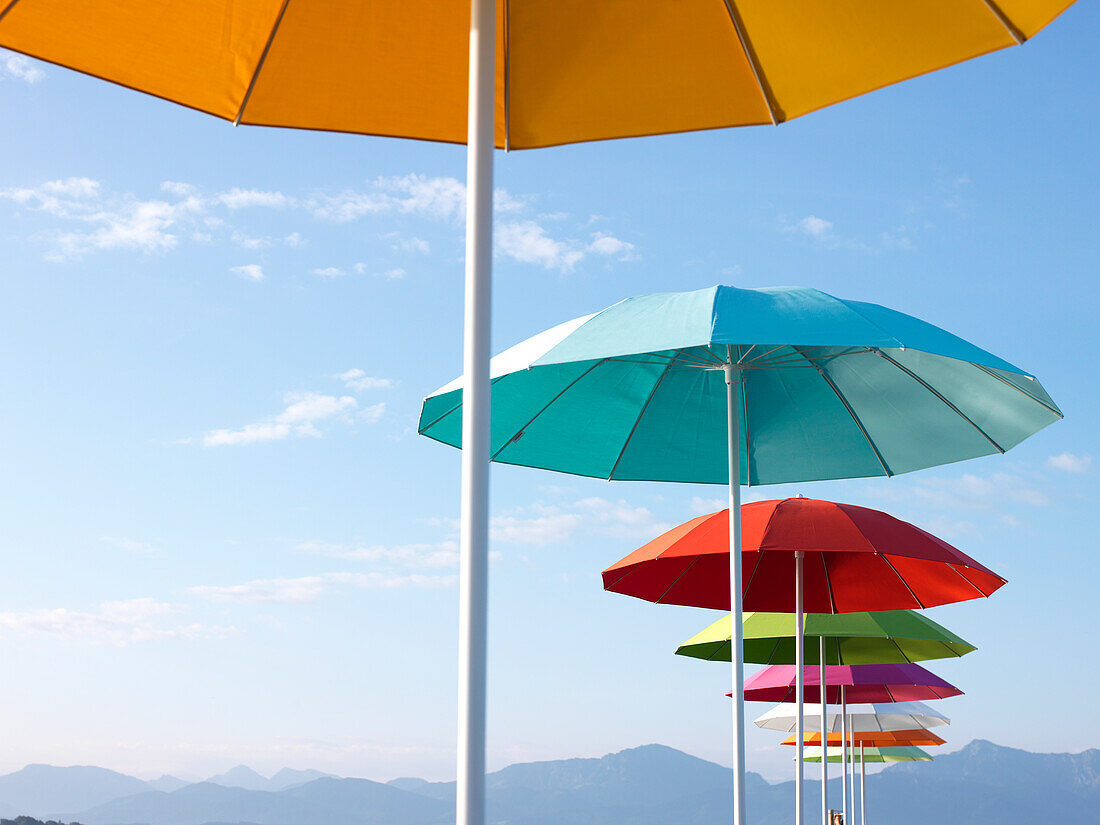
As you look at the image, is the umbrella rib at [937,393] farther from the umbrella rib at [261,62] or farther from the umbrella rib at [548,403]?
the umbrella rib at [261,62]

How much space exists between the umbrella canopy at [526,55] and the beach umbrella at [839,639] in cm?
518

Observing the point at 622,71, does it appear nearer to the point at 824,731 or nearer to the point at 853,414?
the point at 853,414

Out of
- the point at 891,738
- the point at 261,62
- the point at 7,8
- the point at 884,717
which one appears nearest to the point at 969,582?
the point at 261,62

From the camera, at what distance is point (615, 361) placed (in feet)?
17.0

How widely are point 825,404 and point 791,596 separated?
2.13 metres

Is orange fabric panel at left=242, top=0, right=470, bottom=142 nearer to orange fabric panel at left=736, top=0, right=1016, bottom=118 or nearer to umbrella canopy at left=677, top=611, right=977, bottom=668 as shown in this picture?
orange fabric panel at left=736, top=0, right=1016, bottom=118

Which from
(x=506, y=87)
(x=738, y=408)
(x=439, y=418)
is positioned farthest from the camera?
(x=738, y=408)

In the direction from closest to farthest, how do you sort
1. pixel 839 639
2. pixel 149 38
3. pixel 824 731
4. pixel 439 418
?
pixel 149 38
pixel 439 418
pixel 824 731
pixel 839 639

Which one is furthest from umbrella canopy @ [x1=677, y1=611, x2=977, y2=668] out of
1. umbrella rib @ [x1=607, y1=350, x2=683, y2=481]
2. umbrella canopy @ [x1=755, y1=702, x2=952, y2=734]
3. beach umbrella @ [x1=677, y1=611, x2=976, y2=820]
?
umbrella canopy @ [x1=755, y1=702, x2=952, y2=734]

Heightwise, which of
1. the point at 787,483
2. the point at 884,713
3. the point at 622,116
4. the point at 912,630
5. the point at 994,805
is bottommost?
the point at 994,805

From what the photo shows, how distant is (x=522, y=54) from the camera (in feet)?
8.32

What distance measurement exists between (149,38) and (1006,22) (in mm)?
1897

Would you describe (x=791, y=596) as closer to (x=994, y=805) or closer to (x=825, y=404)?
(x=825, y=404)

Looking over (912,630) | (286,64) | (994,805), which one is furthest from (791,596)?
(994,805)
